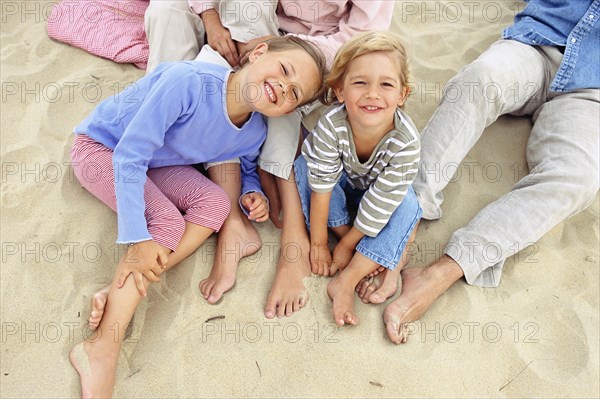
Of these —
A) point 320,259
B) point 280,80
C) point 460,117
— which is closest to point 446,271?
point 320,259

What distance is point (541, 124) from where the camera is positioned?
192 centimetres

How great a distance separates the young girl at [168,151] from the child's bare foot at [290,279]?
142 mm

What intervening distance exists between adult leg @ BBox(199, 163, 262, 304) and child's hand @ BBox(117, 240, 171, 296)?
15 centimetres

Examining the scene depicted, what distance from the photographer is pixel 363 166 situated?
1607mm

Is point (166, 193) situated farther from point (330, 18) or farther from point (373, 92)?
point (330, 18)

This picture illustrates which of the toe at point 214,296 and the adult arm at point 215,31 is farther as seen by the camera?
the adult arm at point 215,31

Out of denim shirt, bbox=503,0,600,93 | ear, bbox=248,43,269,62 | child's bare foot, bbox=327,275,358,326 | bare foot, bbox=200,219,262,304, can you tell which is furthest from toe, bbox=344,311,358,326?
denim shirt, bbox=503,0,600,93

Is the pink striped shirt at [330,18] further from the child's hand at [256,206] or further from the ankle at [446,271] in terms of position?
the ankle at [446,271]

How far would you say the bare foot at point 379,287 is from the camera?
5.39ft

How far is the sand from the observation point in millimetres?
1459

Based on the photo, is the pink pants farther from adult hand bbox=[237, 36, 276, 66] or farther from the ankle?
the ankle

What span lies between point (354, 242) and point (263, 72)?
22.7 inches

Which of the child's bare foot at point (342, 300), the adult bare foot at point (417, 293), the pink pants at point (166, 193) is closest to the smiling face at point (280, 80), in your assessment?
the pink pants at point (166, 193)

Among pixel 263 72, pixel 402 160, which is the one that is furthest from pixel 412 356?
pixel 263 72
